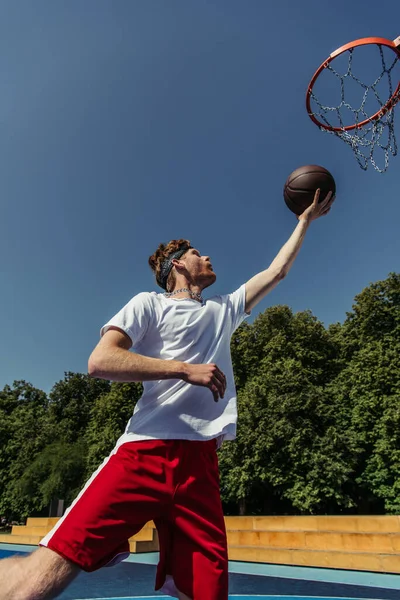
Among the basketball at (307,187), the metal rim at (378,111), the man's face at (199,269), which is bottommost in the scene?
the man's face at (199,269)

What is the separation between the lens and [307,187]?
3623mm

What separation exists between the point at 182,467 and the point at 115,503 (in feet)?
1.05

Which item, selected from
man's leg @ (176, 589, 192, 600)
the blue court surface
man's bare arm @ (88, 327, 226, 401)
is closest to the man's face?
man's bare arm @ (88, 327, 226, 401)

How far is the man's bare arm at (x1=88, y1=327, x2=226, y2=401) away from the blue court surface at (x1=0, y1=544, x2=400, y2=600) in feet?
18.4

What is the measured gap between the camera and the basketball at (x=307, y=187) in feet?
11.9

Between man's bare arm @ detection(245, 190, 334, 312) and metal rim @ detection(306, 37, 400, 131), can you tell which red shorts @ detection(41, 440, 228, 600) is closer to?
man's bare arm @ detection(245, 190, 334, 312)

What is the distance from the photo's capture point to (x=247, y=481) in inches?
779

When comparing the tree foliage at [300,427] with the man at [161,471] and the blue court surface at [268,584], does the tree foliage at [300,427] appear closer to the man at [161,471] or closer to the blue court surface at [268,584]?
the blue court surface at [268,584]

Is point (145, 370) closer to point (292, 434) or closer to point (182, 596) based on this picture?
point (182, 596)

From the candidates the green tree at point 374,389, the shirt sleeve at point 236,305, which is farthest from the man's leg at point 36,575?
the green tree at point 374,389

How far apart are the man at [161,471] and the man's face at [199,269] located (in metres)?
0.25

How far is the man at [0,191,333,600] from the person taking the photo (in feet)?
5.87

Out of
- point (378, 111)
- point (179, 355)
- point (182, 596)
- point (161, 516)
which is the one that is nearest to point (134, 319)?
point (179, 355)

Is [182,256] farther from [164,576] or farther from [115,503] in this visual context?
[164,576]
